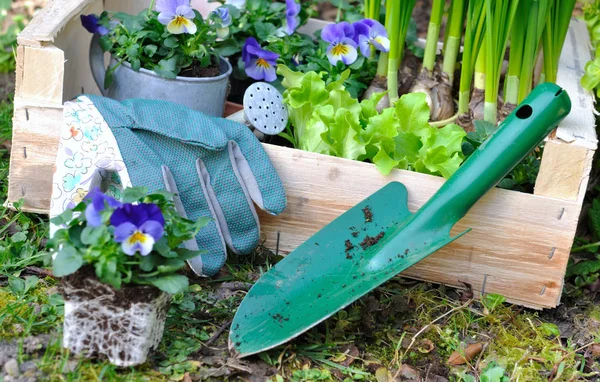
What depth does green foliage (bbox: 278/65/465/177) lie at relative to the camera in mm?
1727

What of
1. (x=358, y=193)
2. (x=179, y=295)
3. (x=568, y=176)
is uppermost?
(x=568, y=176)

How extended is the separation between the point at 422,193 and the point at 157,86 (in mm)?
704

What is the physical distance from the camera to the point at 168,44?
189cm

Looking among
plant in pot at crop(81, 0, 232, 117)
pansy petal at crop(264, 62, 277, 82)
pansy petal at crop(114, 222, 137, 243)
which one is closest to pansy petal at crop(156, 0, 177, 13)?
plant in pot at crop(81, 0, 232, 117)

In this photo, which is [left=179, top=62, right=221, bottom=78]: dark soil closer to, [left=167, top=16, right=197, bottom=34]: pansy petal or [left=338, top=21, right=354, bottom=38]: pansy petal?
[left=167, top=16, right=197, bottom=34]: pansy petal

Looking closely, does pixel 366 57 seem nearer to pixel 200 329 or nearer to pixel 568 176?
pixel 568 176

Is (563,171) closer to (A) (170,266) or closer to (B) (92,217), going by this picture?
(A) (170,266)

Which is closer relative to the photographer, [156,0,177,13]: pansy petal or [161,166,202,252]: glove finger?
[161,166,202,252]: glove finger

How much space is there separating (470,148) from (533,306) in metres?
0.40

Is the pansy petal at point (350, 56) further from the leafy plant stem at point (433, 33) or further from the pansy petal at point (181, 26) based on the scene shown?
the pansy petal at point (181, 26)

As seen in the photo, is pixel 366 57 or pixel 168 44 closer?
pixel 168 44

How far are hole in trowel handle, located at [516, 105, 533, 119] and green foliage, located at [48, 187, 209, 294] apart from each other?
719mm

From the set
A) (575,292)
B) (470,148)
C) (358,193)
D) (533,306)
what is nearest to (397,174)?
(358,193)

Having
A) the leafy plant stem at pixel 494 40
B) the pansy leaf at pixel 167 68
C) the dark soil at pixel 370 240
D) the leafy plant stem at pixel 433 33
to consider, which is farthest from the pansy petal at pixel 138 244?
the leafy plant stem at pixel 433 33
